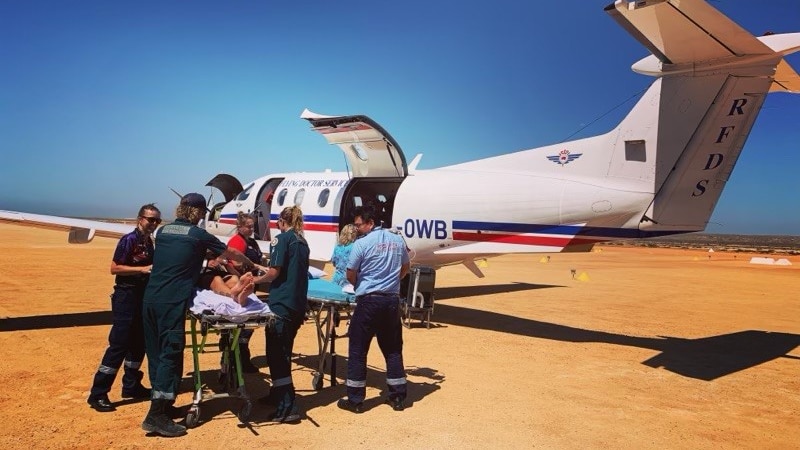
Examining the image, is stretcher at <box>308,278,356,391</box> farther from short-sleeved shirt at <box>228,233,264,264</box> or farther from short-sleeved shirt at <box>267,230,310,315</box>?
short-sleeved shirt at <box>228,233,264,264</box>

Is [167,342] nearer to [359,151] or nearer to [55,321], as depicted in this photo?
[55,321]

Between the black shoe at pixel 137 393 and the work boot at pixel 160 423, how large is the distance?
111cm

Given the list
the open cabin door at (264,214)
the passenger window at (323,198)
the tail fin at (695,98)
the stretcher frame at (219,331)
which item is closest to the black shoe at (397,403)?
the stretcher frame at (219,331)

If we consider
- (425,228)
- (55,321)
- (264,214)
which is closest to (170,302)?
(55,321)

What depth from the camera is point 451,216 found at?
10828 mm

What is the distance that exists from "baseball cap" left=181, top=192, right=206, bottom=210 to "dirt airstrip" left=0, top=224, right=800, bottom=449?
223 centimetres

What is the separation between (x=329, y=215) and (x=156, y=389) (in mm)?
8714

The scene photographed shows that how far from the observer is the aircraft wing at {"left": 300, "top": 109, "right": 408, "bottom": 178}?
37.8ft

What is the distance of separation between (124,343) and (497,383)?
4.55 meters

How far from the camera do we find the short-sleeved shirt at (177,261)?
201 inches

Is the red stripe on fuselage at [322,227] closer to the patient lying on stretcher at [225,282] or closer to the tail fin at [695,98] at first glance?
the tail fin at [695,98]

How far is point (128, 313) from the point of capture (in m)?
5.73

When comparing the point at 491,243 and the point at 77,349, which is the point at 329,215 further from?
the point at 77,349

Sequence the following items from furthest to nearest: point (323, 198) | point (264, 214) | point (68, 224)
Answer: point (264, 214), point (323, 198), point (68, 224)
